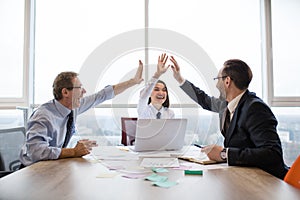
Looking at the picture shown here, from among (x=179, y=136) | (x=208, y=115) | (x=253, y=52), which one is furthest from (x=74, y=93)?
(x=253, y=52)

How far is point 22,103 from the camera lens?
3.31 metres

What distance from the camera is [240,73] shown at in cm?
168

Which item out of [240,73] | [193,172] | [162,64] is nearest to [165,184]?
[193,172]

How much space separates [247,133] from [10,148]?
5.39ft

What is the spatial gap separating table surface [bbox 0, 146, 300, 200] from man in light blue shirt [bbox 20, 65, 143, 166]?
24cm

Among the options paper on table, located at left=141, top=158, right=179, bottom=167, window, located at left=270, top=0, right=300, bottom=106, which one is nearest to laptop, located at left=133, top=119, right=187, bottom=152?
paper on table, located at left=141, top=158, right=179, bottom=167

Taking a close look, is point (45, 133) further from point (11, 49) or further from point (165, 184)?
point (11, 49)

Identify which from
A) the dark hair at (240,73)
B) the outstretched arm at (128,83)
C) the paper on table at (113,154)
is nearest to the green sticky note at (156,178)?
the paper on table at (113,154)

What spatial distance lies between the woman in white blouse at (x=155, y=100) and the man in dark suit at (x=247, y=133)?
1.03 metres

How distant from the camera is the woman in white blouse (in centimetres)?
271

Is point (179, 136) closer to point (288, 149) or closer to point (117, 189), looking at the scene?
point (117, 189)

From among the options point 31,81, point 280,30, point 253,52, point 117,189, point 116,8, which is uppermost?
point 116,8

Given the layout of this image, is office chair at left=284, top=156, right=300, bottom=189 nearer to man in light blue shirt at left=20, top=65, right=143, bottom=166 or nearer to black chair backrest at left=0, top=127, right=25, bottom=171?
man in light blue shirt at left=20, top=65, right=143, bottom=166

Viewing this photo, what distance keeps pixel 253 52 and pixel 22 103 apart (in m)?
3.00
